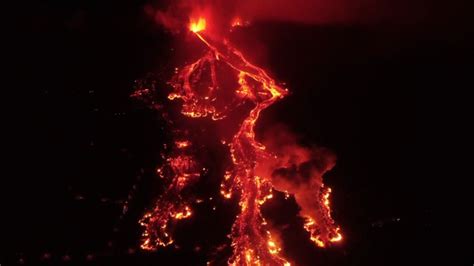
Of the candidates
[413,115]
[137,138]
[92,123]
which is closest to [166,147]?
[137,138]

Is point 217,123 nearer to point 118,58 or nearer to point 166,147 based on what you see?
point 166,147

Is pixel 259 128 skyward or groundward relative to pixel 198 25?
groundward

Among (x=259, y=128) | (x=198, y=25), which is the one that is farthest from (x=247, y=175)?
(x=198, y=25)

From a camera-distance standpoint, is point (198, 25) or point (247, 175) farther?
point (198, 25)

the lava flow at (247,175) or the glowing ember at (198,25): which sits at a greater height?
the glowing ember at (198,25)

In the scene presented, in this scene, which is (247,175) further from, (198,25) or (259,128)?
(198,25)
